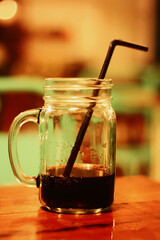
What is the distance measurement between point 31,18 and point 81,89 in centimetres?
217

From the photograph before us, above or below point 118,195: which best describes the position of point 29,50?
above

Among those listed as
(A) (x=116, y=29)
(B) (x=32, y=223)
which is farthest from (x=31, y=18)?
(B) (x=32, y=223)

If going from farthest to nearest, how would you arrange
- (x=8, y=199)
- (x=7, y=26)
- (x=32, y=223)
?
(x=7, y=26) < (x=8, y=199) < (x=32, y=223)

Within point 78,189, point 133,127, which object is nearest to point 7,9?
point 133,127

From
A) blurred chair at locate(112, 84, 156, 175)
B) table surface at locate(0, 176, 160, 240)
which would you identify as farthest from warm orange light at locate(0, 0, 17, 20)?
table surface at locate(0, 176, 160, 240)

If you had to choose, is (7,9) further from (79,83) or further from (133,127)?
(79,83)

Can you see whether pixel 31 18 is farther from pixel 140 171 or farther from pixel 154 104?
pixel 140 171

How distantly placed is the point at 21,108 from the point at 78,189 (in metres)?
1.97

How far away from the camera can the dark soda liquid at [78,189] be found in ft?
2.35

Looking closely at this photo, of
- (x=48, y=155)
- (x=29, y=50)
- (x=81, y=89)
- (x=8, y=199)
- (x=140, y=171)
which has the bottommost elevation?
(x=140, y=171)

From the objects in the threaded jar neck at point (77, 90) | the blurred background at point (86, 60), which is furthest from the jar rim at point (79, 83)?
the blurred background at point (86, 60)

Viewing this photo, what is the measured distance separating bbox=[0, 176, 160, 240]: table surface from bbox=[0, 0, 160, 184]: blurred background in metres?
1.73

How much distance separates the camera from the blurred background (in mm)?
2633

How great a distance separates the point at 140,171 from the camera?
295 cm
